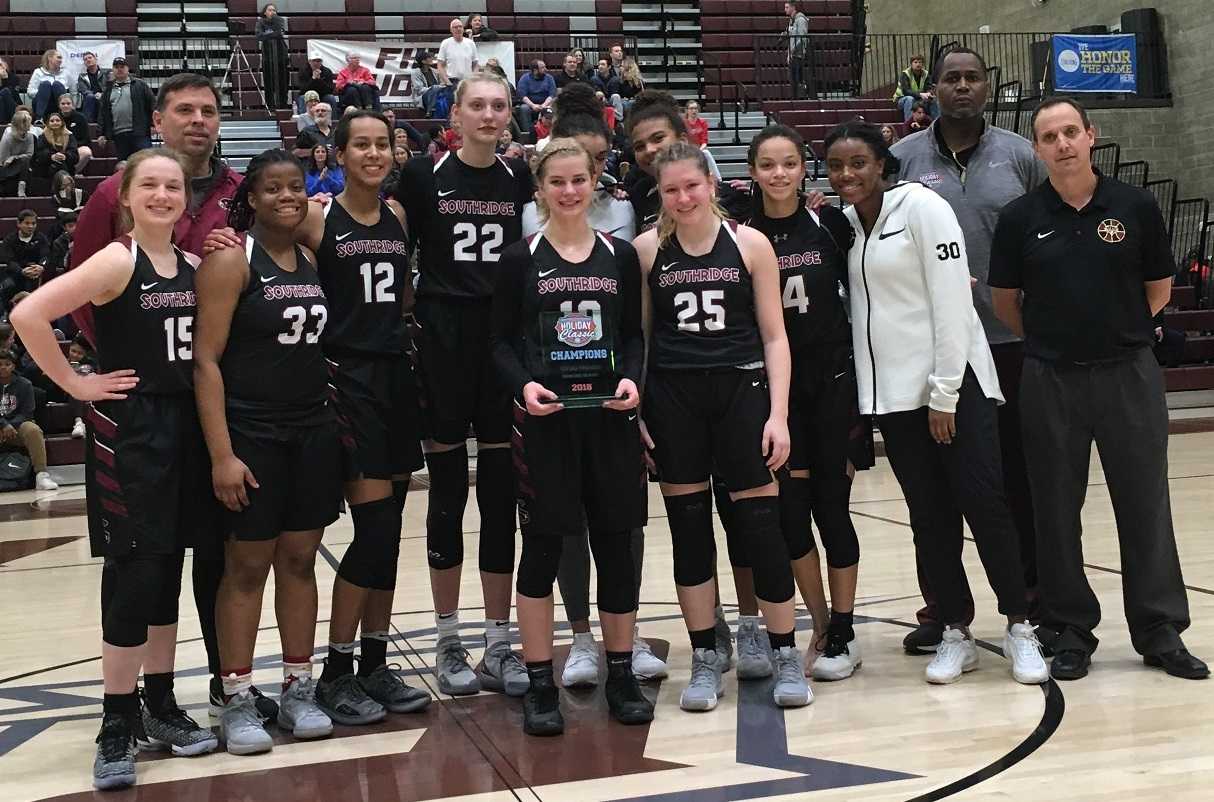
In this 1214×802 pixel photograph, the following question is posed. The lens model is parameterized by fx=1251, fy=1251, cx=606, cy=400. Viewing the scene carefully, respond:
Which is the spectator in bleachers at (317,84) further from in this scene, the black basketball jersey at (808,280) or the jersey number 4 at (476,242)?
the black basketball jersey at (808,280)

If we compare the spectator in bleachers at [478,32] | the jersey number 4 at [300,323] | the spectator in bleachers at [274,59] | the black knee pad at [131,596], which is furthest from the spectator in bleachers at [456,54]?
the black knee pad at [131,596]

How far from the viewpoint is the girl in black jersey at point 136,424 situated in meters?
3.15

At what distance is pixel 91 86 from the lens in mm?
15273

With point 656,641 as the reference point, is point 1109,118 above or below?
above

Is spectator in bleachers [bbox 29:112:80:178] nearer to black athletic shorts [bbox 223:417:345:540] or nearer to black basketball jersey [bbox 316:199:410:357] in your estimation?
black basketball jersey [bbox 316:199:410:357]

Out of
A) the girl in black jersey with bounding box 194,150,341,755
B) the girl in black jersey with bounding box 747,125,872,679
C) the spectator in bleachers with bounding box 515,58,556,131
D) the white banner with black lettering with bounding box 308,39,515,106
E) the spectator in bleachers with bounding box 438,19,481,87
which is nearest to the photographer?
the girl in black jersey with bounding box 194,150,341,755

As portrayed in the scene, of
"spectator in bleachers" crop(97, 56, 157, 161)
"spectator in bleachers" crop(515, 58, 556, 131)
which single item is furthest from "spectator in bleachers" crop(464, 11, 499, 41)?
"spectator in bleachers" crop(97, 56, 157, 161)

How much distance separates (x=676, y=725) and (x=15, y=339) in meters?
9.09

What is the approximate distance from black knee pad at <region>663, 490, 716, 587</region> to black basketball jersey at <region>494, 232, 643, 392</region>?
394 millimetres

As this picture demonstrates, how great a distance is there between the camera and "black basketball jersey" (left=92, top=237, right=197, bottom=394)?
3.20m

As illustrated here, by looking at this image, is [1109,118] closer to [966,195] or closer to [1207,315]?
[1207,315]

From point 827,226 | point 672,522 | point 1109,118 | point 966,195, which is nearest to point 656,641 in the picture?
point 672,522

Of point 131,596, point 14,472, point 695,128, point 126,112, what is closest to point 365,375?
point 131,596

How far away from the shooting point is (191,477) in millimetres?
3291
